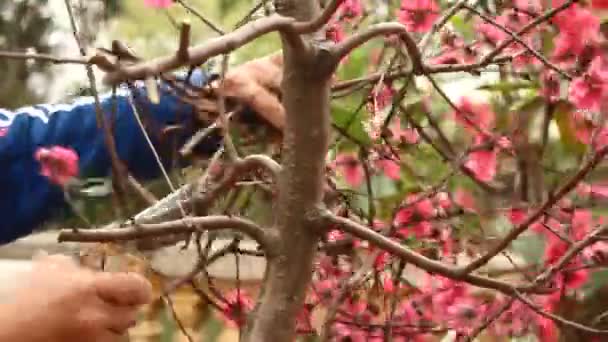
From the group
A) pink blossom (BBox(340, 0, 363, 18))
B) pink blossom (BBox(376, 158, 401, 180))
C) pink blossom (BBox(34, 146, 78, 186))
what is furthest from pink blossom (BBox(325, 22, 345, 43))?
pink blossom (BBox(34, 146, 78, 186))

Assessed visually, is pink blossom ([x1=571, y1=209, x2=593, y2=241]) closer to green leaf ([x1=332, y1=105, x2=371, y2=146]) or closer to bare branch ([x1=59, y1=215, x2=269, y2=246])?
green leaf ([x1=332, y1=105, x2=371, y2=146])

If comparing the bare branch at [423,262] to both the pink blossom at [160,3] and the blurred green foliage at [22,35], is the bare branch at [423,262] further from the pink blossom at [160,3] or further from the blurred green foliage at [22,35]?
the blurred green foliage at [22,35]

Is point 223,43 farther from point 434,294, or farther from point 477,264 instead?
point 434,294

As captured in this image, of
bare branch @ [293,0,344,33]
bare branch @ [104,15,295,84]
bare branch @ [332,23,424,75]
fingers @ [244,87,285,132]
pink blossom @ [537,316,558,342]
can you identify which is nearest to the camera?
bare branch @ [104,15,295,84]

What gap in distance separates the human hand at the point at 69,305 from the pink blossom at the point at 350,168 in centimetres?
60

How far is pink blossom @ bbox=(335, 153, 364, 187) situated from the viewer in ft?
3.34

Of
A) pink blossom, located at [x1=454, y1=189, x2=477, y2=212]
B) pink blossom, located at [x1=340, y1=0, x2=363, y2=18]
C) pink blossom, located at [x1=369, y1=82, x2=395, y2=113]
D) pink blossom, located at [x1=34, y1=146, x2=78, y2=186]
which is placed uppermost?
pink blossom, located at [x1=340, y1=0, x2=363, y2=18]

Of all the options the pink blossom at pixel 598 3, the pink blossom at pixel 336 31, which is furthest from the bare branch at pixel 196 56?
the pink blossom at pixel 598 3

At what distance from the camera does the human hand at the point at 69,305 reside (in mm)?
405

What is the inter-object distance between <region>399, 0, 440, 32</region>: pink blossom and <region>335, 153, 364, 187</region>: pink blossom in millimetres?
173

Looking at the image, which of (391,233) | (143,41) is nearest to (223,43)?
(391,233)

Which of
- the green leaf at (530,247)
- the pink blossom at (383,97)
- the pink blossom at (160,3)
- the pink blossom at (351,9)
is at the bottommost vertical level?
the green leaf at (530,247)

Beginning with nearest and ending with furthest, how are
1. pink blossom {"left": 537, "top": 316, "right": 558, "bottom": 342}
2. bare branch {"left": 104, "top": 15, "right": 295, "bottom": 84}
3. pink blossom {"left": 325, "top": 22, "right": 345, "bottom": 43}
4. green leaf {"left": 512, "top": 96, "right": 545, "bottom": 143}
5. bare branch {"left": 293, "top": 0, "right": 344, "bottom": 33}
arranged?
bare branch {"left": 104, "top": 15, "right": 295, "bottom": 84}
bare branch {"left": 293, "top": 0, "right": 344, "bottom": 33}
pink blossom {"left": 325, "top": 22, "right": 345, "bottom": 43}
pink blossom {"left": 537, "top": 316, "right": 558, "bottom": 342}
green leaf {"left": 512, "top": 96, "right": 545, "bottom": 143}

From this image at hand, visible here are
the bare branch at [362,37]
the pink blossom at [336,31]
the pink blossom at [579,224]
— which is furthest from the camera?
the pink blossom at [579,224]
